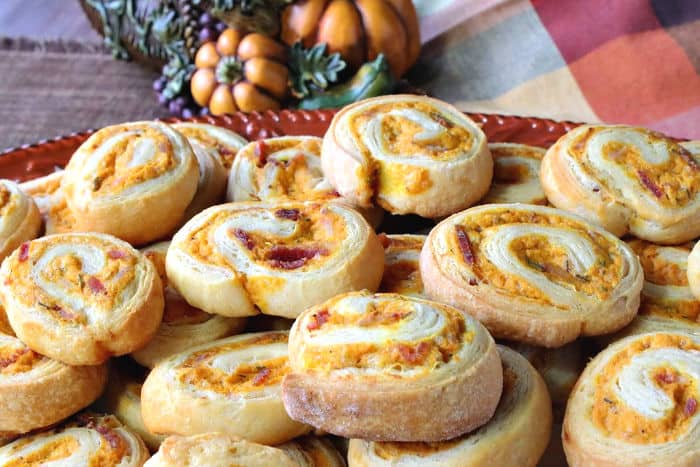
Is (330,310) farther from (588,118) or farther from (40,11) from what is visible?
(40,11)

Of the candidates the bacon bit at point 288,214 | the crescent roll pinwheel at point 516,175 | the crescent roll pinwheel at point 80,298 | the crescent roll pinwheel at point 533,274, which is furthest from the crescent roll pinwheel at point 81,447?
the crescent roll pinwheel at point 516,175

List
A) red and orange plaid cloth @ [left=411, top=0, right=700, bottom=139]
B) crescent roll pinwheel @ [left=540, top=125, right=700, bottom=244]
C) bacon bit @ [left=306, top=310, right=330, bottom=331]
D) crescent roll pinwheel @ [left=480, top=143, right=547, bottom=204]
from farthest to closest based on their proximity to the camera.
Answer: red and orange plaid cloth @ [left=411, top=0, right=700, bottom=139] < crescent roll pinwheel @ [left=480, top=143, right=547, bottom=204] < crescent roll pinwheel @ [left=540, top=125, right=700, bottom=244] < bacon bit @ [left=306, top=310, right=330, bottom=331]

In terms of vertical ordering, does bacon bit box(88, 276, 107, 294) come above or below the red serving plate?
above

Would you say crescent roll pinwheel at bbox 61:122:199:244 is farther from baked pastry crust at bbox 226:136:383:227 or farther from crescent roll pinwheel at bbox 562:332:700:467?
crescent roll pinwheel at bbox 562:332:700:467

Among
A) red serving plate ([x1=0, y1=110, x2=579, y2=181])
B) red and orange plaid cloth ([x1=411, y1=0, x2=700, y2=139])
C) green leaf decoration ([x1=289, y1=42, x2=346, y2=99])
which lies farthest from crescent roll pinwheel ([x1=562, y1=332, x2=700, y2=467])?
green leaf decoration ([x1=289, y1=42, x2=346, y2=99])

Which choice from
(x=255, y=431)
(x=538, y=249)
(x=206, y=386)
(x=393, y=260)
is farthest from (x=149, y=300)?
(x=538, y=249)

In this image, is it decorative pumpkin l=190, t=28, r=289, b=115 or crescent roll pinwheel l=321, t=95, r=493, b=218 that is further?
decorative pumpkin l=190, t=28, r=289, b=115

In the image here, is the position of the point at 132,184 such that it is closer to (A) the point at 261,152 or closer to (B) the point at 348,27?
(A) the point at 261,152

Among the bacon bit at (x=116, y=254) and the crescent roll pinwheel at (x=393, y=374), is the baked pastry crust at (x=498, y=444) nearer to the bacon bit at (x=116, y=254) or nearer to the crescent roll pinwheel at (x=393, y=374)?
the crescent roll pinwheel at (x=393, y=374)
